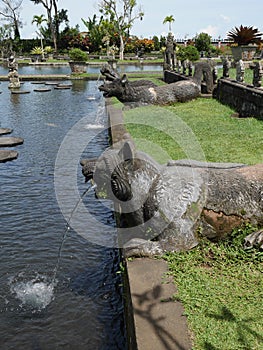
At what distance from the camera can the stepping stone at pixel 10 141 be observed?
36.2 ft

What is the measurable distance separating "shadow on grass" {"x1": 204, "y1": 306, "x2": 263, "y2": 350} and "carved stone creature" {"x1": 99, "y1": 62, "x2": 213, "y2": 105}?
10894 millimetres

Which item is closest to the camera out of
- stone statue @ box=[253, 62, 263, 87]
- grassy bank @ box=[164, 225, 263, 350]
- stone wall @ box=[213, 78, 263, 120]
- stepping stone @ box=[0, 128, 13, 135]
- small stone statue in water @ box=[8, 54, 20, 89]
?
grassy bank @ box=[164, 225, 263, 350]

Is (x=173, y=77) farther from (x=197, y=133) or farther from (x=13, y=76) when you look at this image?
(x=197, y=133)

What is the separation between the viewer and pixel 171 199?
412 centimetres

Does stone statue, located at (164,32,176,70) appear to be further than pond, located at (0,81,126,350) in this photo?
Yes

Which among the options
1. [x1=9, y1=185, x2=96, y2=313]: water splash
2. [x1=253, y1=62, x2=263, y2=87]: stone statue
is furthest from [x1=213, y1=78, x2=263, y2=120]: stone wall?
[x1=9, y1=185, x2=96, y2=313]: water splash

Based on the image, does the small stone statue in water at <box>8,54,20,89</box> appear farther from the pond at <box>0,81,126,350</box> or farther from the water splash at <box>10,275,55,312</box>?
the water splash at <box>10,275,55,312</box>

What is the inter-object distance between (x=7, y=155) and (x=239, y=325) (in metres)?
7.95

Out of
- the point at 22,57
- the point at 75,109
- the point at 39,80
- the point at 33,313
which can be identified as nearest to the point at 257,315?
the point at 33,313

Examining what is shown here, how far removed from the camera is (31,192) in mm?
7715

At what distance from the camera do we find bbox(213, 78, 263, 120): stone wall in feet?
35.1

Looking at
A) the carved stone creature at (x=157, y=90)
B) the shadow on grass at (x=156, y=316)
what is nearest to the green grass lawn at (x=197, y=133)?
the carved stone creature at (x=157, y=90)

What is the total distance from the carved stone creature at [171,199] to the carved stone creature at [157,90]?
9474 mm

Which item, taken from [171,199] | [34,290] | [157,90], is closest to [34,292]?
[34,290]
